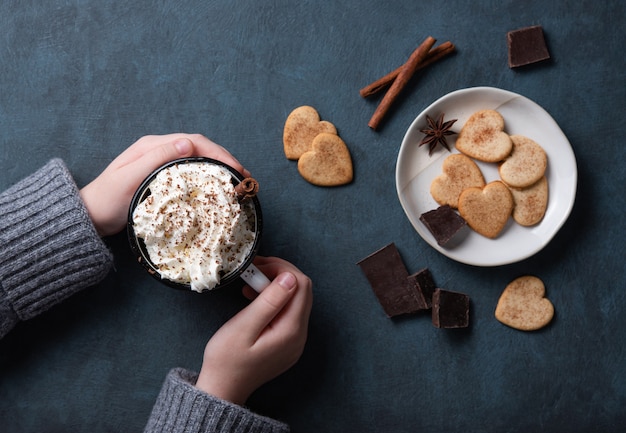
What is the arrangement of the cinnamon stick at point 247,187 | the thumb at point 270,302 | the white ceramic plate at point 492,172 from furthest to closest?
the white ceramic plate at point 492,172, the thumb at point 270,302, the cinnamon stick at point 247,187

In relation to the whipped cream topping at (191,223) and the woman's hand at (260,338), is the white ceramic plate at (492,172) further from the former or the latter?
the whipped cream topping at (191,223)

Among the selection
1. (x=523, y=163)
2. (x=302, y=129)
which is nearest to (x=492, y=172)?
(x=523, y=163)

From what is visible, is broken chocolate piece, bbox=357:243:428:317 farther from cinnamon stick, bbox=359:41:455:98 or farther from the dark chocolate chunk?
cinnamon stick, bbox=359:41:455:98

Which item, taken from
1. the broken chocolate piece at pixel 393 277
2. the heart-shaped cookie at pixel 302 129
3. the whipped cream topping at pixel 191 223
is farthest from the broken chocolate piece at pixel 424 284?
the whipped cream topping at pixel 191 223

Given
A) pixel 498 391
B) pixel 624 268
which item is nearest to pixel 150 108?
pixel 498 391

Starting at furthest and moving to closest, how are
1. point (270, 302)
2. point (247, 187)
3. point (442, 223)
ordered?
point (442, 223) → point (270, 302) → point (247, 187)

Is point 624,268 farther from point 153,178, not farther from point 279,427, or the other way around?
point 153,178

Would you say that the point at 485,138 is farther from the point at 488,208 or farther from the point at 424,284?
the point at 424,284

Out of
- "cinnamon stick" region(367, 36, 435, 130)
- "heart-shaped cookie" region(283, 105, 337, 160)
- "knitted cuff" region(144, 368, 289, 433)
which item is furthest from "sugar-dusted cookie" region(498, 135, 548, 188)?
"knitted cuff" region(144, 368, 289, 433)
